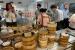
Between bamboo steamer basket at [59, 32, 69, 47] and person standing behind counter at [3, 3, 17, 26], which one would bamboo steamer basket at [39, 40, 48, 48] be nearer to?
bamboo steamer basket at [59, 32, 69, 47]

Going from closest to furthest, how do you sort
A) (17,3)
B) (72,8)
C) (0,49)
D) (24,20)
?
(0,49) → (24,20) → (17,3) → (72,8)

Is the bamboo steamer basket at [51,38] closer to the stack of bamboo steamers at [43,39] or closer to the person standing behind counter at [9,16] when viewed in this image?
the stack of bamboo steamers at [43,39]

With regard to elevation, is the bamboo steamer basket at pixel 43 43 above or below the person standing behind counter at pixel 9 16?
below

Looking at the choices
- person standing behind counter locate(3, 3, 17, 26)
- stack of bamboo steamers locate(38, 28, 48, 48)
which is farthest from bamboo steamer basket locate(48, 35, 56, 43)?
person standing behind counter locate(3, 3, 17, 26)

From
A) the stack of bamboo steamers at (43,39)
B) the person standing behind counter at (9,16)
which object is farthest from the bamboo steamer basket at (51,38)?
the person standing behind counter at (9,16)

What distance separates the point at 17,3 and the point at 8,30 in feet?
1.29

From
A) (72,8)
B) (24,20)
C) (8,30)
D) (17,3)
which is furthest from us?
(72,8)

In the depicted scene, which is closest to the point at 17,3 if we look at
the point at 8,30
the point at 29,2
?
the point at 29,2

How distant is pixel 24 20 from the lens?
3.84 feet

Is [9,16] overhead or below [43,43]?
overhead

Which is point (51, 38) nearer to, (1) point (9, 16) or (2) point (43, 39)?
(2) point (43, 39)

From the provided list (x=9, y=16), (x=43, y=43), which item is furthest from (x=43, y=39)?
(x=9, y=16)

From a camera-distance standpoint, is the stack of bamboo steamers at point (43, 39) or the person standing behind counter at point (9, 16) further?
the person standing behind counter at point (9, 16)

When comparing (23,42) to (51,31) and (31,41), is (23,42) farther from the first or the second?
(51,31)
